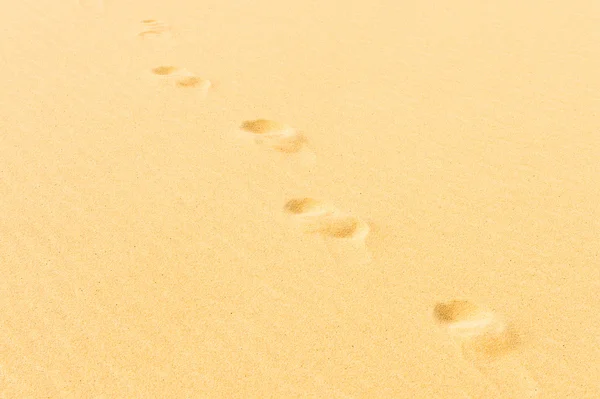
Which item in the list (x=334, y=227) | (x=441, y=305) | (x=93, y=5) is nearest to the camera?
(x=441, y=305)

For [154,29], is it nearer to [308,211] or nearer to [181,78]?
[181,78]

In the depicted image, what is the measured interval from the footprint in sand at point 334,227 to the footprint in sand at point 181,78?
95 centimetres

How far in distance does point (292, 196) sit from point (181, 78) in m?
1.08

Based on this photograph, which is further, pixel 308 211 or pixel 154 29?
pixel 154 29

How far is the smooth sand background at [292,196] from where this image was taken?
5.27 ft

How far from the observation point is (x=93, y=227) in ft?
6.75

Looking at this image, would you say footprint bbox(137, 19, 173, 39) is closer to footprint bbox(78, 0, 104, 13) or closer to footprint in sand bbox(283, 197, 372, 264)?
footprint bbox(78, 0, 104, 13)

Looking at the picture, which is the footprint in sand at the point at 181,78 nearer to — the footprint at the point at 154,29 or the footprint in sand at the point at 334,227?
the footprint at the point at 154,29

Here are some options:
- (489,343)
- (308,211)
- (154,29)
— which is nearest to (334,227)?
(308,211)

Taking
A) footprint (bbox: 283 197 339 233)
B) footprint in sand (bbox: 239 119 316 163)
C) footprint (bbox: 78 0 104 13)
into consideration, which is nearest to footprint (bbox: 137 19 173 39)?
footprint (bbox: 78 0 104 13)

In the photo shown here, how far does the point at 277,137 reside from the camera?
2580mm

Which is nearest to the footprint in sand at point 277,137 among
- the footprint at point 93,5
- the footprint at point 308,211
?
the footprint at point 308,211

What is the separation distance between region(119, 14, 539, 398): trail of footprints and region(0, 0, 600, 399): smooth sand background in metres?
0.01

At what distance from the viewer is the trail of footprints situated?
5.16 ft
